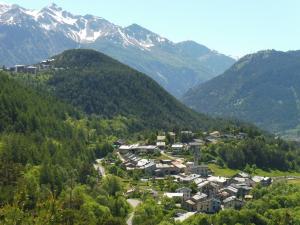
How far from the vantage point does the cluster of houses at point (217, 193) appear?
407 ft

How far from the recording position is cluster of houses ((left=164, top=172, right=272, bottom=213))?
124125 millimetres

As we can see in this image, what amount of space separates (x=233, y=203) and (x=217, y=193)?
11402mm

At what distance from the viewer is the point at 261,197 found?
12788cm

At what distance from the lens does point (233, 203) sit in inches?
4985

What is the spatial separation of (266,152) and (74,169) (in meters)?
87.7

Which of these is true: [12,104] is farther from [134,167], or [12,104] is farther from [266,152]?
[266,152]

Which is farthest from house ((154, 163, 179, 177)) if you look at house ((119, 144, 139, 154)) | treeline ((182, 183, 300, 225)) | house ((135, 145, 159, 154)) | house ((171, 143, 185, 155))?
treeline ((182, 183, 300, 225))

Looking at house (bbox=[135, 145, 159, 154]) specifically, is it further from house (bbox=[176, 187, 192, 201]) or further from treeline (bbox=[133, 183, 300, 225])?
treeline (bbox=[133, 183, 300, 225])


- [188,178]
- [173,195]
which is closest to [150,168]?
[188,178]

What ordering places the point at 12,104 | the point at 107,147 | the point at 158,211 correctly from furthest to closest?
the point at 107,147
the point at 12,104
the point at 158,211

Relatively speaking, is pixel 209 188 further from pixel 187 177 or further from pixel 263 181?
pixel 263 181

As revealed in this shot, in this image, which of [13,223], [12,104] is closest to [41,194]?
[13,223]

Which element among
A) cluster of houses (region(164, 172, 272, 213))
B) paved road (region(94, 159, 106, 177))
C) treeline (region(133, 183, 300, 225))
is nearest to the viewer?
treeline (region(133, 183, 300, 225))

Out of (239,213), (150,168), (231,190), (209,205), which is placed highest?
(239,213)
